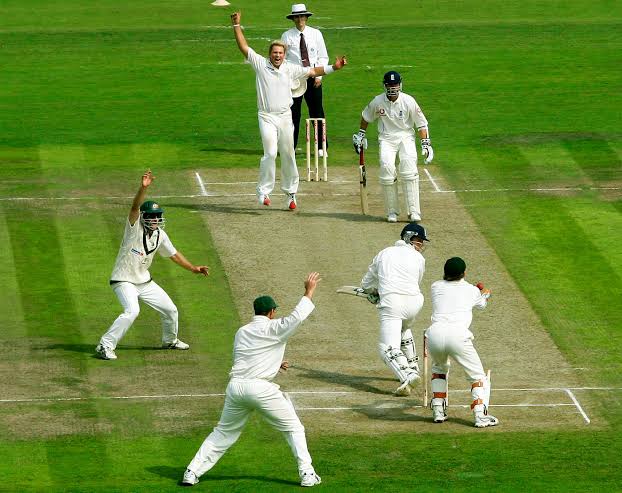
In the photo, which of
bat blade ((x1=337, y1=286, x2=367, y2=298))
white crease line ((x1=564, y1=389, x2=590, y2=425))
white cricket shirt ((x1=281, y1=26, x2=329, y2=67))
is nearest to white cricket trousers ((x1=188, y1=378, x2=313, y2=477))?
bat blade ((x1=337, y1=286, x2=367, y2=298))

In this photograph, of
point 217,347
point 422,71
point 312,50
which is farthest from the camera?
point 422,71

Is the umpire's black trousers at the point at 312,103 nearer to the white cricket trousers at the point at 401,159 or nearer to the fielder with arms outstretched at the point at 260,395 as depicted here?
the white cricket trousers at the point at 401,159

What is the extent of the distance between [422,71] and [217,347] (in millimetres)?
16439

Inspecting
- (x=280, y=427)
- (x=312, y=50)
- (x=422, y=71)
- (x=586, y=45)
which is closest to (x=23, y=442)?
(x=280, y=427)

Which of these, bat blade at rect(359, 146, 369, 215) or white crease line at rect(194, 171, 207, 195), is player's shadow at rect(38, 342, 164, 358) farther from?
white crease line at rect(194, 171, 207, 195)

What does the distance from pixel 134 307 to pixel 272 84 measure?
21.8ft

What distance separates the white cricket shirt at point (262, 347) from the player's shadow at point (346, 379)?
114 inches

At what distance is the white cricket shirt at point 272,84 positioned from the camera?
24359 mm

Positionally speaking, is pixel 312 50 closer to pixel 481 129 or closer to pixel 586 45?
pixel 481 129

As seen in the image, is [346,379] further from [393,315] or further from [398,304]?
[398,304]

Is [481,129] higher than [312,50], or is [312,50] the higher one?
[312,50]

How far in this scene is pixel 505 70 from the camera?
1371 inches

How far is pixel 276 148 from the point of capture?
24.4 metres

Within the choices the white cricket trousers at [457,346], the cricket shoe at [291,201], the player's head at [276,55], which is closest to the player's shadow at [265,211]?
the cricket shoe at [291,201]
